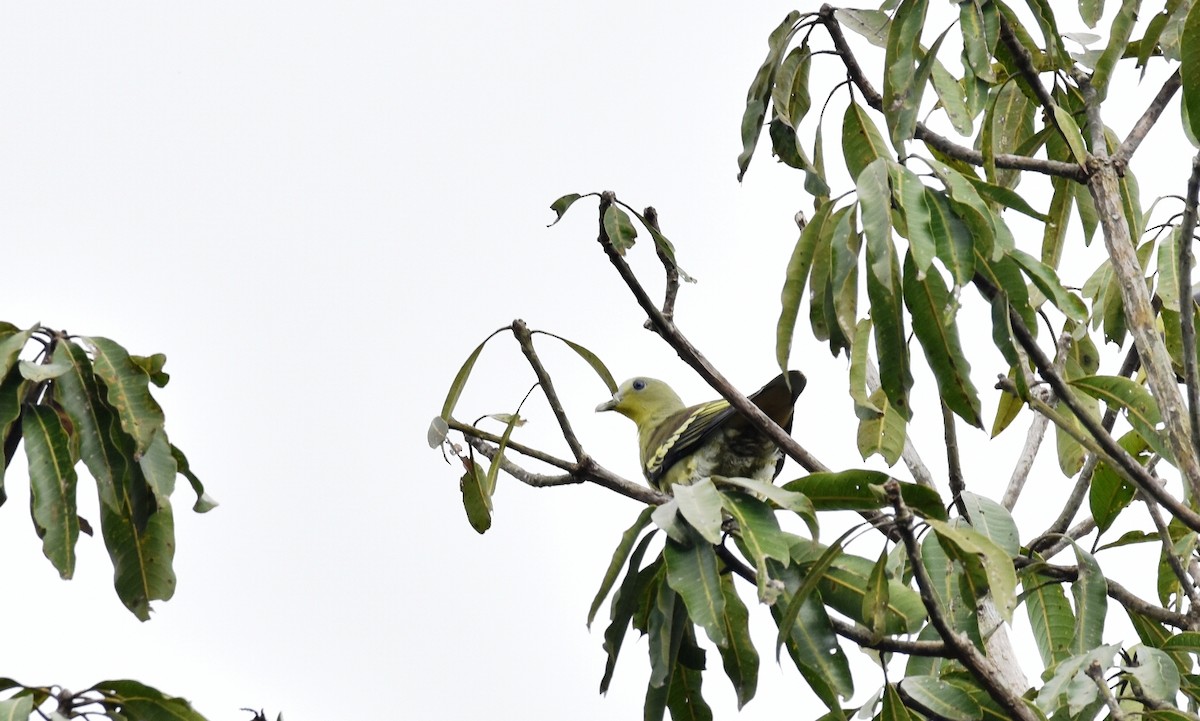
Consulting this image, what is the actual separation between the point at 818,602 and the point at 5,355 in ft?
4.54

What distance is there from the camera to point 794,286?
2592mm

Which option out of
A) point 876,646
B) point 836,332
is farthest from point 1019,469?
point 876,646

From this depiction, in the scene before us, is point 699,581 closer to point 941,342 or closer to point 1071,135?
point 941,342

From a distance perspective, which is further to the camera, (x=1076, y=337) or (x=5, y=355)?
(x=1076, y=337)

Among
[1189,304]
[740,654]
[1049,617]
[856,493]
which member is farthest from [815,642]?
[1049,617]

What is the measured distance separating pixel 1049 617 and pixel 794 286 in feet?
3.47

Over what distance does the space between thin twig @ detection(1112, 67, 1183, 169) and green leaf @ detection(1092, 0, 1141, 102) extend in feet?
0.41

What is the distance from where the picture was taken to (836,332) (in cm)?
257

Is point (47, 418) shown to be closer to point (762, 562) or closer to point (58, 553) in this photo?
point (58, 553)

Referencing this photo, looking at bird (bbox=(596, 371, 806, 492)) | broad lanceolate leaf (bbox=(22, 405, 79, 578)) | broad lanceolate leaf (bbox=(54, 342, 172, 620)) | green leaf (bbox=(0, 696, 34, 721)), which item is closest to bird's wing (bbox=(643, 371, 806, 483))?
bird (bbox=(596, 371, 806, 492))

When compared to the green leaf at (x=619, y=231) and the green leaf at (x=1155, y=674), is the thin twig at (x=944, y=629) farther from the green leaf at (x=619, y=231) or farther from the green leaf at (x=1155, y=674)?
the green leaf at (x=619, y=231)

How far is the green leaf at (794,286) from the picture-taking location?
2566 mm

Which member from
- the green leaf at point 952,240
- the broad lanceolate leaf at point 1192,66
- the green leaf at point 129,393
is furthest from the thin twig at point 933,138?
the green leaf at point 129,393

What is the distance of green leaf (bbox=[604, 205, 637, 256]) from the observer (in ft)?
9.26
